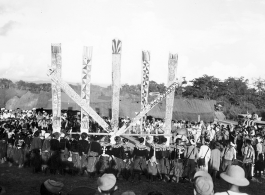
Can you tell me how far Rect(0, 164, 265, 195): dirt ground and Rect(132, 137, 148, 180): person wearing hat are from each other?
0.38 metres

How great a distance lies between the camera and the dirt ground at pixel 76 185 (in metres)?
8.06

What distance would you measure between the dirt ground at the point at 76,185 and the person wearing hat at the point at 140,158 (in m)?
0.38

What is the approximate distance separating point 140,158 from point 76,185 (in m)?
2.09

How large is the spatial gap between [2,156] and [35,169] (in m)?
1.87

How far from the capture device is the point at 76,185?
8.44 m

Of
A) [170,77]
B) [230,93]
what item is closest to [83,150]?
[170,77]

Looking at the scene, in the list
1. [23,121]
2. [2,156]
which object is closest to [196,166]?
[2,156]

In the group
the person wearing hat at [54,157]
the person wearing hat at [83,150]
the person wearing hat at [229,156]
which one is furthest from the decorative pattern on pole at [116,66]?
the person wearing hat at [229,156]

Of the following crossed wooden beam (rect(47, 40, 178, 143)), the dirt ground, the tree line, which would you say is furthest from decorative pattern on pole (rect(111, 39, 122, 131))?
the tree line

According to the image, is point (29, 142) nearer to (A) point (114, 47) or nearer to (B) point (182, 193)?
(B) point (182, 193)

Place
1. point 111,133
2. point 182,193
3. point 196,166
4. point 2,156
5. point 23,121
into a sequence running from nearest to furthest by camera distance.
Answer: point 182,193, point 196,166, point 2,156, point 111,133, point 23,121

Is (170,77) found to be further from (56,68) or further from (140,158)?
(140,158)

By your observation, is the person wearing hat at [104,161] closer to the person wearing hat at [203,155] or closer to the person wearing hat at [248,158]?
the person wearing hat at [203,155]

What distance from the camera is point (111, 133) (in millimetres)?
13867
